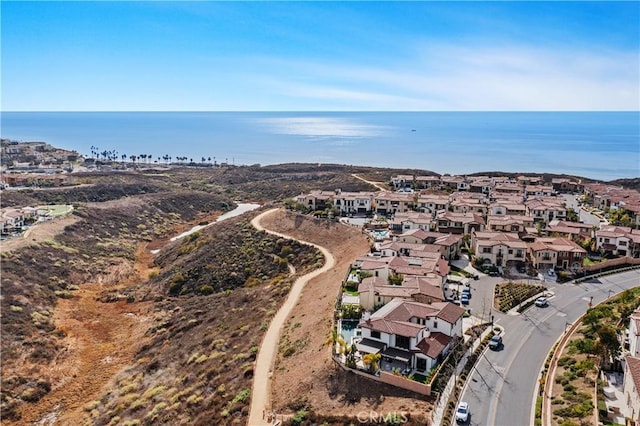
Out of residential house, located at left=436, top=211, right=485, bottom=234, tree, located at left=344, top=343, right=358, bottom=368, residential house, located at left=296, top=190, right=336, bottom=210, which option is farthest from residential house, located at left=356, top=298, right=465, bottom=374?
residential house, located at left=296, top=190, right=336, bottom=210

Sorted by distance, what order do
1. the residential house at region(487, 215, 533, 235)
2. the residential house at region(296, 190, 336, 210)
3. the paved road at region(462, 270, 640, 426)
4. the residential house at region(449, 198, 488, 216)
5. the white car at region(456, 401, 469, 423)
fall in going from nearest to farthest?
the white car at region(456, 401, 469, 423), the paved road at region(462, 270, 640, 426), the residential house at region(487, 215, 533, 235), the residential house at region(449, 198, 488, 216), the residential house at region(296, 190, 336, 210)

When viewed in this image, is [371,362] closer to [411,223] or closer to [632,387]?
[632,387]

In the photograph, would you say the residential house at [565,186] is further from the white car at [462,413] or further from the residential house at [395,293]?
the white car at [462,413]

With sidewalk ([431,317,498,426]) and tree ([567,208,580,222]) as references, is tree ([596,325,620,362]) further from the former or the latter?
tree ([567,208,580,222])

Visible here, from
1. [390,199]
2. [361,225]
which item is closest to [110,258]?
[361,225]

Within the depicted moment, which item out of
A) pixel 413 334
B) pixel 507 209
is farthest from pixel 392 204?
pixel 413 334

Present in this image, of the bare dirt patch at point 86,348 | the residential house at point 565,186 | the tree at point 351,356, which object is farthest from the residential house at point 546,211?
the bare dirt patch at point 86,348
